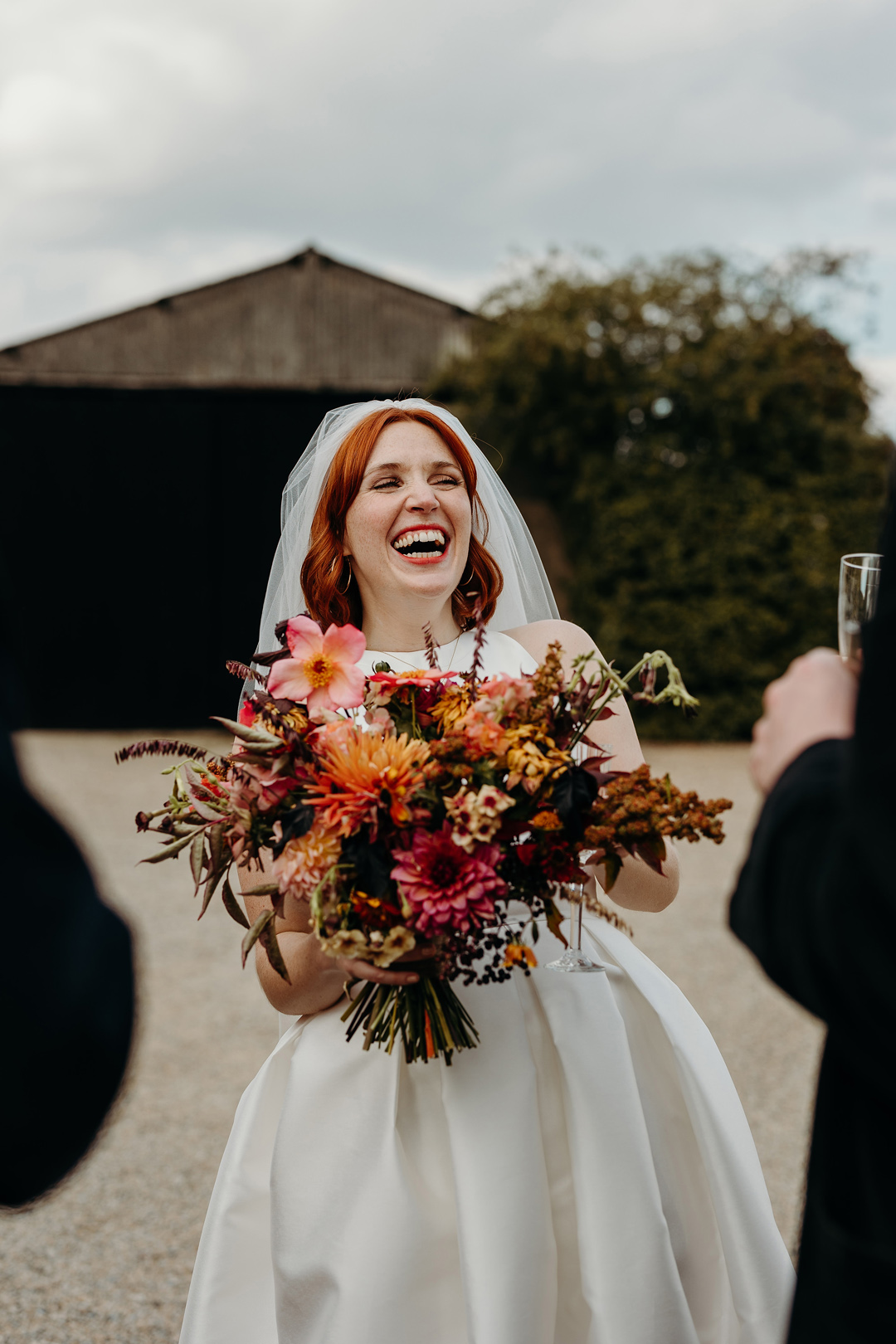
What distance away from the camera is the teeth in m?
2.19

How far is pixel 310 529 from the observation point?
7.86ft

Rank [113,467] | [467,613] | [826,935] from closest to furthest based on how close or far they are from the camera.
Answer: [826,935]
[467,613]
[113,467]

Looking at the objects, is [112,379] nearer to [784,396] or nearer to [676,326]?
[676,326]

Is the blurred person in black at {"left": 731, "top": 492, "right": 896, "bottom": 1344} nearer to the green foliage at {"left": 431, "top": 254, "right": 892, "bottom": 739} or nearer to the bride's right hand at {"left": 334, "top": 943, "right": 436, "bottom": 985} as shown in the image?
the bride's right hand at {"left": 334, "top": 943, "right": 436, "bottom": 985}

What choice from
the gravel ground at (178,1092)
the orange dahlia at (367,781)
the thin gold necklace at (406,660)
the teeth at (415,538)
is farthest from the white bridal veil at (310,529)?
the orange dahlia at (367,781)

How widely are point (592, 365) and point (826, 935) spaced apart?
10633 millimetres

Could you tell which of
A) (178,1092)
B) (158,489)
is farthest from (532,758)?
(158,489)

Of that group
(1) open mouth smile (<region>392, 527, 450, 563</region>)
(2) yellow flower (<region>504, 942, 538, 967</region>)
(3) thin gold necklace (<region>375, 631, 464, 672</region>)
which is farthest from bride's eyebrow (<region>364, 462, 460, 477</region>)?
(2) yellow flower (<region>504, 942, 538, 967</region>)

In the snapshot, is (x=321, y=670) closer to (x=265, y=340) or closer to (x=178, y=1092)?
(x=178, y=1092)

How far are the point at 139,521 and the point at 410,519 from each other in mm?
10698

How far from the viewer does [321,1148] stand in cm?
181

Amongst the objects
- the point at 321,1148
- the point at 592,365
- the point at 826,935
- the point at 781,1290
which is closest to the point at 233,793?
the point at 321,1148

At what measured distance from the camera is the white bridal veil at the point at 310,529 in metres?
2.41

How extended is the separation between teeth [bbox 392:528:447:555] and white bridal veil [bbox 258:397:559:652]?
291mm
